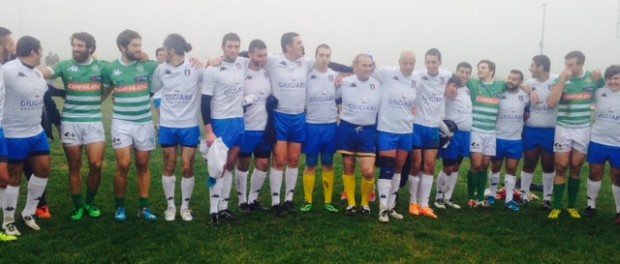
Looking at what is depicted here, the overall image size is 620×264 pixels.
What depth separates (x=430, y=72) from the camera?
721 centimetres

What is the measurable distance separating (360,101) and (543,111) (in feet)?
9.68

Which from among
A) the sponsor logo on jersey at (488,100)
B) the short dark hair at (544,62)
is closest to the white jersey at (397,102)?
the sponsor logo on jersey at (488,100)

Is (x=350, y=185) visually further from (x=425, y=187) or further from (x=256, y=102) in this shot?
(x=256, y=102)

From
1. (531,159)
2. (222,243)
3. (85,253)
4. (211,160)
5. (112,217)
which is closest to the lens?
(85,253)

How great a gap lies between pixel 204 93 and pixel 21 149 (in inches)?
87.7

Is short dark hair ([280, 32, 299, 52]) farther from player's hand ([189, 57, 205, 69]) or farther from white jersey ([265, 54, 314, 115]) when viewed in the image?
player's hand ([189, 57, 205, 69])

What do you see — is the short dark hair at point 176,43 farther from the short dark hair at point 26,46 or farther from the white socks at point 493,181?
the white socks at point 493,181

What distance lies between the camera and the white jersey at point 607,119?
6.87 metres

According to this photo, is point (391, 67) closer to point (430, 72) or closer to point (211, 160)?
point (430, 72)

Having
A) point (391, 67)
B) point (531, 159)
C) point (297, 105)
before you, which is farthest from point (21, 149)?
point (531, 159)

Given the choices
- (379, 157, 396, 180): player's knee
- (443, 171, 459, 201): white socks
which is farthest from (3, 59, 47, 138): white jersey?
(443, 171, 459, 201): white socks

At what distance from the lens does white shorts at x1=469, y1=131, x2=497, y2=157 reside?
7.60m

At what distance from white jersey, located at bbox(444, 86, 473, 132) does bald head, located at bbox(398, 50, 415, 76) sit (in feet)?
3.39

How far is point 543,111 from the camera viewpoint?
299 inches
